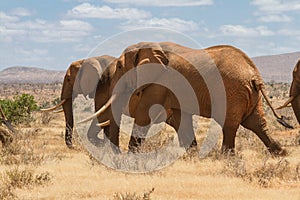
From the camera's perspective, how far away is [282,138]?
17016 millimetres

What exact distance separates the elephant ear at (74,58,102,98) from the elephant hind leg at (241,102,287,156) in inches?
183

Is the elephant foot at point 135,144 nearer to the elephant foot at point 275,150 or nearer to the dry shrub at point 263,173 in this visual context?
the dry shrub at point 263,173

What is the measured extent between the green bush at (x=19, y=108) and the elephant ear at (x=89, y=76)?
6.61m

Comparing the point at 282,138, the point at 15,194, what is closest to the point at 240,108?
the point at 15,194

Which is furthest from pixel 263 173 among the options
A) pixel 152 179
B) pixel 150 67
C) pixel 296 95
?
pixel 296 95

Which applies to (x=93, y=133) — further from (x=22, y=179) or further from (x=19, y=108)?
(x=19, y=108)

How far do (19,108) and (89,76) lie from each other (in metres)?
8.14

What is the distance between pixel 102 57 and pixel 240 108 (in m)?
5.34

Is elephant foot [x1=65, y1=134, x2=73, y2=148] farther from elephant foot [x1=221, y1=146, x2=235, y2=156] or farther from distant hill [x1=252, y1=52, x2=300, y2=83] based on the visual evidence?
distant hill [x1=252, y1=52, x2=300, y2=83]

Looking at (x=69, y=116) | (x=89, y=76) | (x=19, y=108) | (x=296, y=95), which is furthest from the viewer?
(x=19, y=108)

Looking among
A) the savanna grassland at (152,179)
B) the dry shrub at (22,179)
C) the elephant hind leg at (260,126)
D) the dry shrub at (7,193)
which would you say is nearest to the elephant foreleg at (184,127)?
the savanna grassland at (152,179)

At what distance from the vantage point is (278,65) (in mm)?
164750

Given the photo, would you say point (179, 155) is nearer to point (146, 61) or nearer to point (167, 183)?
point (146, 61)

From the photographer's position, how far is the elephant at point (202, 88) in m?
11.2
